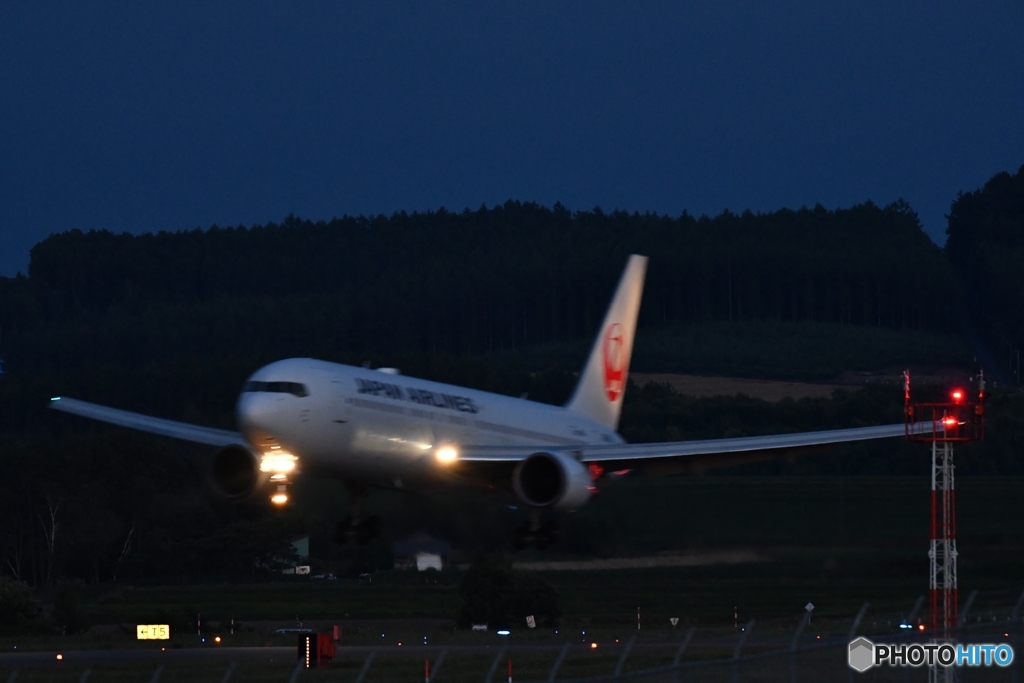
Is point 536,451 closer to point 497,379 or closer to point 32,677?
point 32,677

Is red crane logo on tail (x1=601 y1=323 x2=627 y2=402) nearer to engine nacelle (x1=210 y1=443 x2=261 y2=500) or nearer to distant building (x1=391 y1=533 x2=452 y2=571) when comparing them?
distant building (x1=391 y1=533 x2=452 y2=571)

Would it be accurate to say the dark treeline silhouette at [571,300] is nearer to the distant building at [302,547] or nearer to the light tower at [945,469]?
the distant building at [302,547]

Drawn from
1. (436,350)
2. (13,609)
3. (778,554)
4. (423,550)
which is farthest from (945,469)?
(436,350)

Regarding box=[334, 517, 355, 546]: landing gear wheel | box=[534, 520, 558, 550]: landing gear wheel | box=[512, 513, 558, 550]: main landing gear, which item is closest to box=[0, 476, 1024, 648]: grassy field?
box=[534, 520, 558, 550]: landing gear wheel

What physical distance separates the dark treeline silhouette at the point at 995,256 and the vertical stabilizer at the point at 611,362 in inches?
3209

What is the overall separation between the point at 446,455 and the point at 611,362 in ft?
44.3

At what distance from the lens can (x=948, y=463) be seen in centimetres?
3938

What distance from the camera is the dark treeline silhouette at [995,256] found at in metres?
131

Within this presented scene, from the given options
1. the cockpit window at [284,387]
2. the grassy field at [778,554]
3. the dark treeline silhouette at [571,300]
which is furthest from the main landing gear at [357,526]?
the dark treeline silhouette at [571,300]

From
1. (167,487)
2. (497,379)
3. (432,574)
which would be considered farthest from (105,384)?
(432,574)

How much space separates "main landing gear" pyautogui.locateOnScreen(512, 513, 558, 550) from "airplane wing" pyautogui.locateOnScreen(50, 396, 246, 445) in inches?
292

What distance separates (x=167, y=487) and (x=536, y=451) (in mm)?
28912

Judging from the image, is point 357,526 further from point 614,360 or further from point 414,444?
point 614,360

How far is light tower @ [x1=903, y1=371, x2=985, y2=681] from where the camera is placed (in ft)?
127
